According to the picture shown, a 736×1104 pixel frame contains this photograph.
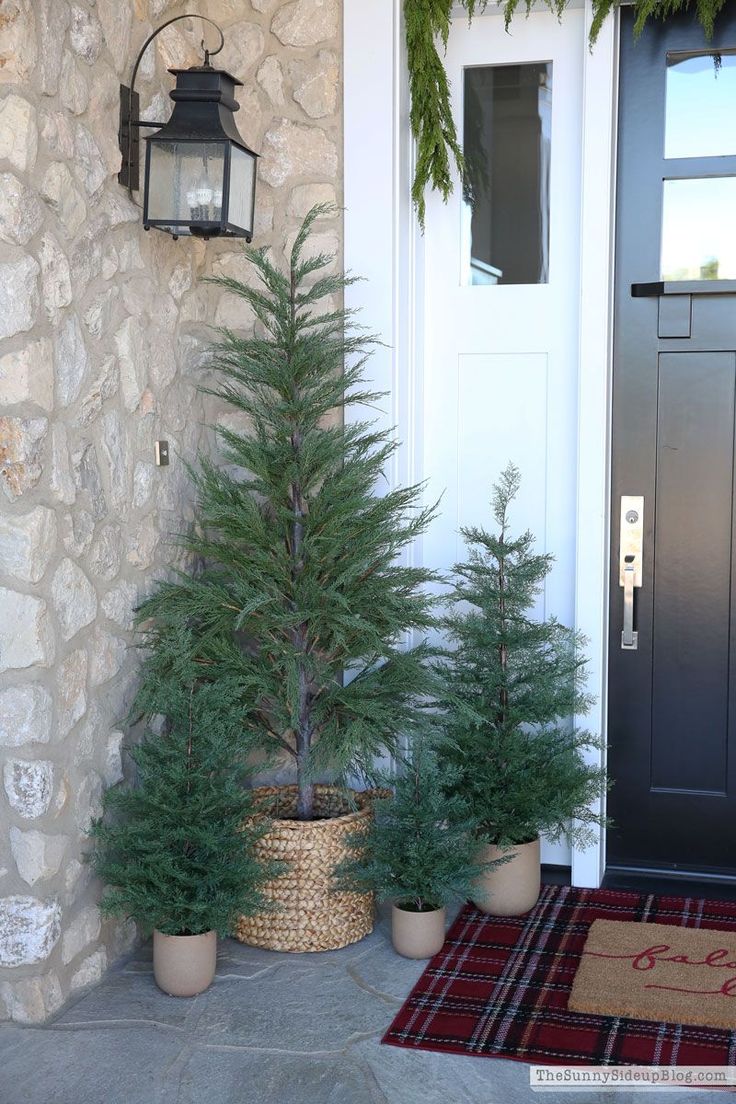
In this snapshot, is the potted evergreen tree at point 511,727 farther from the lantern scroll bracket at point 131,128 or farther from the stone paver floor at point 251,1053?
the lantern scroll bracket at point 131,128

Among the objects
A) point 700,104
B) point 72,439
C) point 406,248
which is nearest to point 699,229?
point 700,104

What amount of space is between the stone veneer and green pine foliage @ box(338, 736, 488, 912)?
631 millimetres

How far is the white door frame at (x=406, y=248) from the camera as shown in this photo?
3057 mm

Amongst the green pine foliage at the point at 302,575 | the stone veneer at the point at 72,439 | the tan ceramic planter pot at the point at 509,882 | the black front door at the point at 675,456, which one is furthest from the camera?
the black front door at the point at 675,456

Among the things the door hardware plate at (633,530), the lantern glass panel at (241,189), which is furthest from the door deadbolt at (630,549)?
the lantern glass panel at (241,189)

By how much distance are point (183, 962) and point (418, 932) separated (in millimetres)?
580

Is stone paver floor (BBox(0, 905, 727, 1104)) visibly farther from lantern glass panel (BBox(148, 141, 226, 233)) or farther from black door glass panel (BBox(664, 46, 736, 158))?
black door glass panel (BBox(664, 46, 736, 158))

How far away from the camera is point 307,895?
2775mm

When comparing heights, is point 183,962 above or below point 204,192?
below

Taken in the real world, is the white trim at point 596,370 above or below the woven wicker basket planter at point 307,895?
above

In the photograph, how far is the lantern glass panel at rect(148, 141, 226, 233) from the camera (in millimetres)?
2641

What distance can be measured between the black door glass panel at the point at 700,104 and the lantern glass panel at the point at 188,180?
129 cm

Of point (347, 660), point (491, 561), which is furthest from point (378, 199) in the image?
point (347, 660)

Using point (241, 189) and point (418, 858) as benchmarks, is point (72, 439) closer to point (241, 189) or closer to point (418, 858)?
point (241, 189)
